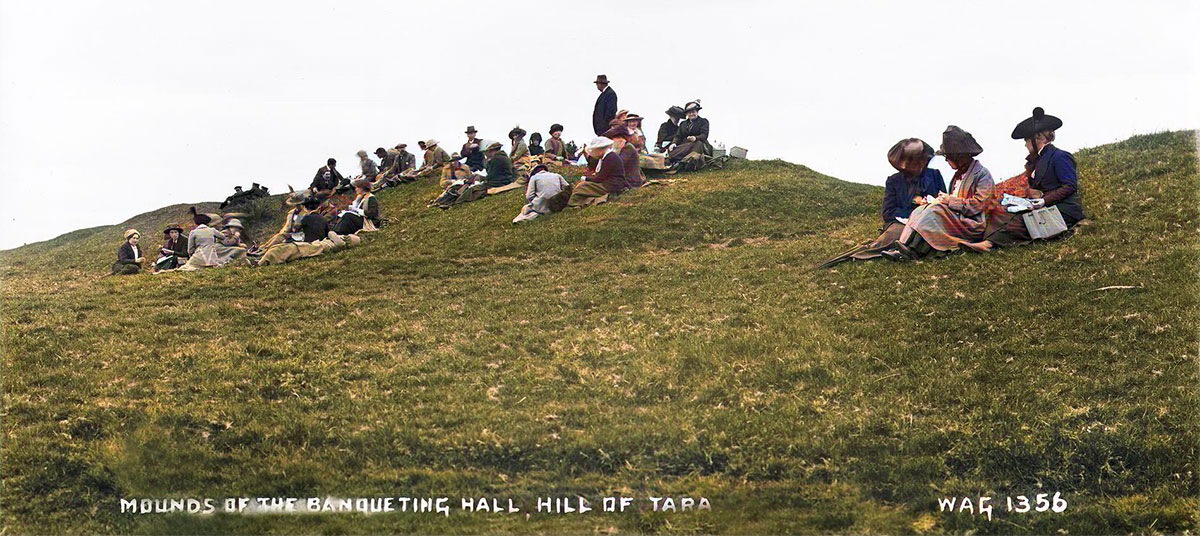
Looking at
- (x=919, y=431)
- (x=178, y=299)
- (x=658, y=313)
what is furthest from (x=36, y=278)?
(x=919, y=431)

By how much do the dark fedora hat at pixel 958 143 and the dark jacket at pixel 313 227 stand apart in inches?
506

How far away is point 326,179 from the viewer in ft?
102

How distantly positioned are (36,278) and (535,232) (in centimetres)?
1237

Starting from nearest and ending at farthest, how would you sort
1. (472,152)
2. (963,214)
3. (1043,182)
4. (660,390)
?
(660,390) < (1043,182) < (963,214) < (472,152)

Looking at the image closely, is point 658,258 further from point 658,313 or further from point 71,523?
point 71,523

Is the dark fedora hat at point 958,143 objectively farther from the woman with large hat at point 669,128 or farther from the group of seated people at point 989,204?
the woman with large hat at point 669,128

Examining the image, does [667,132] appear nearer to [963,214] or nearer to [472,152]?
[472,152]

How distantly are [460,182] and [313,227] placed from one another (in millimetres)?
7225

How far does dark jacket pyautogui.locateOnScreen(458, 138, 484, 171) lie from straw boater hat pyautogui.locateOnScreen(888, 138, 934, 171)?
16.3m

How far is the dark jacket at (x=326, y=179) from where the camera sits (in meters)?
30.6

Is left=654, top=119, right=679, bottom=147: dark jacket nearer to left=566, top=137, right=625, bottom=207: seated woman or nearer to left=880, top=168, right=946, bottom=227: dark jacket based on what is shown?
left=566, top=137, right=625, bottom=207: seated woman

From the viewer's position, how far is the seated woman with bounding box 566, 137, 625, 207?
73.8ft

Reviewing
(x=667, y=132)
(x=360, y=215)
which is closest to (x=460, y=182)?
(x=360, y=215)

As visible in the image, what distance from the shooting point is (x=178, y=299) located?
51.7ft
